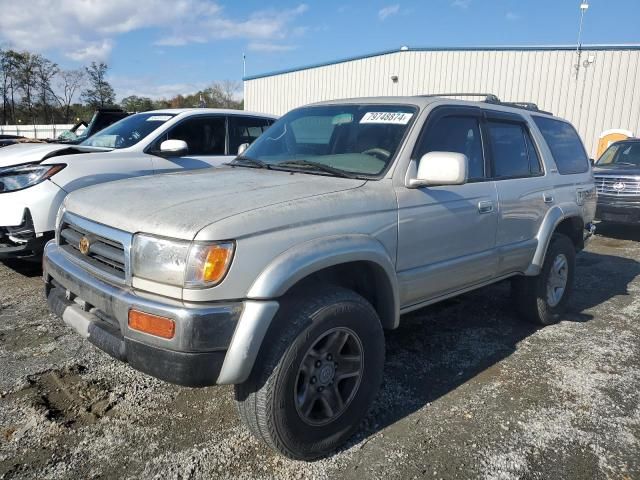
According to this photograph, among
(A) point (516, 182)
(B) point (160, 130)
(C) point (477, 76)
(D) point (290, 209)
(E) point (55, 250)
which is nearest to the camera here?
(D) point (290, 209)

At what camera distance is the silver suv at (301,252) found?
2127mm

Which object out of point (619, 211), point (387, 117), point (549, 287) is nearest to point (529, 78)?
point (619, 211)

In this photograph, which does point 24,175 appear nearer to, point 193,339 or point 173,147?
point 173,147

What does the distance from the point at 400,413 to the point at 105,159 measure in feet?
13.4

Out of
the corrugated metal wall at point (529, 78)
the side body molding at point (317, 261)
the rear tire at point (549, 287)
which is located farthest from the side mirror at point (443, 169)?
the corrugated metal wall at point (529, 78)

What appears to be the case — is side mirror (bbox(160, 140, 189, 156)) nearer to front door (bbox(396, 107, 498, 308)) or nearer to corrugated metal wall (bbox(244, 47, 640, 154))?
front door (bbox(396, 107, 498, 308))

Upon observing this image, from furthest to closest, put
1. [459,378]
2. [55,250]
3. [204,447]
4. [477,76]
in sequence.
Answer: [477,76] < [459,378] < [55,250] < [204,447]

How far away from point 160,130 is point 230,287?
13.9 feet

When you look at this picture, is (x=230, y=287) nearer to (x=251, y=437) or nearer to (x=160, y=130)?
(x=251, y=437)

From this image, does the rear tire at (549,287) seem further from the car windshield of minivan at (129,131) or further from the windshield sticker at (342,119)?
the car windshield of minivan at (129,131)

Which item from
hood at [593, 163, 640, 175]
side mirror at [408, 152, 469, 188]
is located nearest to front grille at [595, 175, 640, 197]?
hood at [593, 163, 640, 175]

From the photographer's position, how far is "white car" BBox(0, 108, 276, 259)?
471 cm

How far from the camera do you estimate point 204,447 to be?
2.60m

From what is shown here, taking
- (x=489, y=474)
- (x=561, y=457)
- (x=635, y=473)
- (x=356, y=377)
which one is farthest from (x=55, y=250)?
(x=635, y=473)
